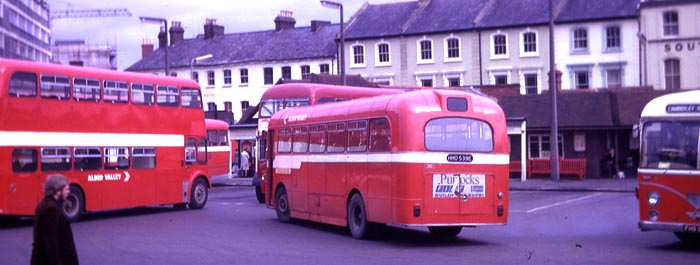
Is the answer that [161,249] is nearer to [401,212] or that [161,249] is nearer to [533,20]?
[401,212]

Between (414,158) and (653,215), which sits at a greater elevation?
(414,158)

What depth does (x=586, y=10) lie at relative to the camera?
201 ft

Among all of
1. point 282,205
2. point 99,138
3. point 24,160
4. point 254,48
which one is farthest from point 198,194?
point 254,48

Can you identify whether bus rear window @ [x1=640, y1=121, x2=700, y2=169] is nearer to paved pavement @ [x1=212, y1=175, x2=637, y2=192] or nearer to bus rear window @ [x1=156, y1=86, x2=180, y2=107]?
bus rear window @ [x1=156, y1=86, x2=180, y2=107]

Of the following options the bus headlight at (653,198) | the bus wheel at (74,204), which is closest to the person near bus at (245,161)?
the bus wheel at (74,204)

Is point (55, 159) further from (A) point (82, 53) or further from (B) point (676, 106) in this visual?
(A) point (82, 53)

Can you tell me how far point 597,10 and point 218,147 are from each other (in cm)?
2635

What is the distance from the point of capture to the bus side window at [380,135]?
1836cm

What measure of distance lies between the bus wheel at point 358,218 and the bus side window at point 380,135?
1.20m

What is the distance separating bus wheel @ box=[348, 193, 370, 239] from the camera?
19.2m

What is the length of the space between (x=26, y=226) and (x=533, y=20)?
44022mm

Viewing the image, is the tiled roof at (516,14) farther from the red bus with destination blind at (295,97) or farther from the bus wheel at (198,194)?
the bus wheel at (198,194)

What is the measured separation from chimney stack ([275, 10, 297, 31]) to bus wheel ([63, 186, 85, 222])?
2037 inches

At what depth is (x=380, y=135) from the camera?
1869cm
